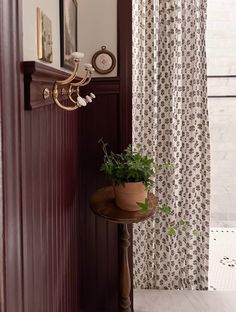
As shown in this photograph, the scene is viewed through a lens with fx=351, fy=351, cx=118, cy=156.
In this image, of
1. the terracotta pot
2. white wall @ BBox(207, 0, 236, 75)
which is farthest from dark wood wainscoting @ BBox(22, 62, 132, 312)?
white wall @ BBox(207, 0, 236, 75)

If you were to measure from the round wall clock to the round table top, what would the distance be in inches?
26.9

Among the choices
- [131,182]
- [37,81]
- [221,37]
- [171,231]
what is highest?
[221,37]

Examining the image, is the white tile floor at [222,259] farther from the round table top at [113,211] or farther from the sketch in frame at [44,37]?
the sketch in frame at [44,37]

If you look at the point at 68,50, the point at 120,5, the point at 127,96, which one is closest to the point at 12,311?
the point at 68,50

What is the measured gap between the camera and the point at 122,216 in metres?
1.58

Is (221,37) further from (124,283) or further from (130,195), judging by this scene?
(124,283)

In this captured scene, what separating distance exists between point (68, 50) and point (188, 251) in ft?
4.99

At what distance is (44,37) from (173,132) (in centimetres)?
130

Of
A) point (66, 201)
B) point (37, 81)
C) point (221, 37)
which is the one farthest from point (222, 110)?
point (37, 81)

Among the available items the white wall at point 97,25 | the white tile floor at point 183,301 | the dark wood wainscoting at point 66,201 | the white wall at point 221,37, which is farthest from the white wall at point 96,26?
the white tile floor at point 183,301

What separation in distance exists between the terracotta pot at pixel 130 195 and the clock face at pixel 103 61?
71cm

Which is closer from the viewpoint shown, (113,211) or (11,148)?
(11,148)

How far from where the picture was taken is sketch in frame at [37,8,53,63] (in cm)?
102

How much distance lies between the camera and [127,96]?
197 cm
